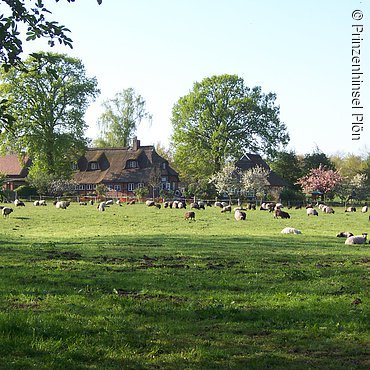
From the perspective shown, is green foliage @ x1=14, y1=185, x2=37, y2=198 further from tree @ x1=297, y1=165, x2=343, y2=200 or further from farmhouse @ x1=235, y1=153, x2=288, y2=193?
tree @ x1=297, y1=165, x2=343, y2=200

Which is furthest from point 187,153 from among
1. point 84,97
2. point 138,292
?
point 138,292

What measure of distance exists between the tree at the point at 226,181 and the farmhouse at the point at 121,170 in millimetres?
16082

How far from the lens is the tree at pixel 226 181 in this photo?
75750 mm

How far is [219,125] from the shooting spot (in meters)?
81.1

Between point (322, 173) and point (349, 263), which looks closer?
point (349, 263)

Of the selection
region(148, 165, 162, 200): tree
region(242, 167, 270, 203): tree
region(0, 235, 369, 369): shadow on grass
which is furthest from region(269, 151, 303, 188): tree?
region(0, 235, 369, 369): shadow on grass

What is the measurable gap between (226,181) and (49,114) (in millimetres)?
26170

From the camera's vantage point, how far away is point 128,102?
102 meters

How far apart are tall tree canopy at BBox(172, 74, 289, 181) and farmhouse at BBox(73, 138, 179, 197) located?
10.5 metres

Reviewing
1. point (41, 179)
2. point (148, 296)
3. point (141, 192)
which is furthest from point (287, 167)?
point (148, 296)

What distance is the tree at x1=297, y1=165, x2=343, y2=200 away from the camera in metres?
83.9

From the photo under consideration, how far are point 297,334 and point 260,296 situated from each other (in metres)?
2.47

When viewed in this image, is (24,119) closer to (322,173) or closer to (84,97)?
(84,97)

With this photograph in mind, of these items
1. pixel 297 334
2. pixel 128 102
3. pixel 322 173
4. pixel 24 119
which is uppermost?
pixel 128 102
